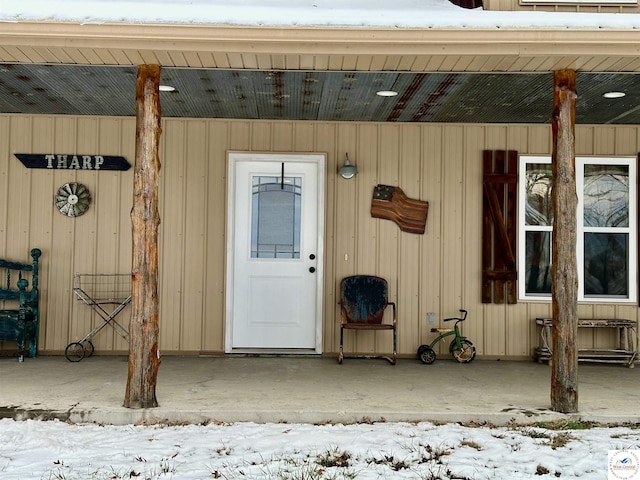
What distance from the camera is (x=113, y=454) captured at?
11.6 feet

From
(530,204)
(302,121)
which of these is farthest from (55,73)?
(530,204)

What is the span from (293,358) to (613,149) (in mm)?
3925

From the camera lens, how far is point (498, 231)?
6.46m

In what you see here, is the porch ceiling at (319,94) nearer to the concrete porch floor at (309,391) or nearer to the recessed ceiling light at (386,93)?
the recessed ceiling light at (386,93)

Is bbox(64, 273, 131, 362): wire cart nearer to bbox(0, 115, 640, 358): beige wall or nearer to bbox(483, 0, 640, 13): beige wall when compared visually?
bbox(0, 115, 640, 358): beige wall

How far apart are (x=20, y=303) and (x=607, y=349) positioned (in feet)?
18.9

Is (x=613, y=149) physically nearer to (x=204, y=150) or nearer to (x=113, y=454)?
(x=204, y=150)

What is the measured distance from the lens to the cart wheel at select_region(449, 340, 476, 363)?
6.24 m

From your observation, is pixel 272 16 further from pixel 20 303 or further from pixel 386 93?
pixel 20 303

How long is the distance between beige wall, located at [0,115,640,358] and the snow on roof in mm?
2289

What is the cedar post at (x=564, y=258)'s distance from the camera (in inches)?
171

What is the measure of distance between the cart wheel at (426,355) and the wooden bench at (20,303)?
3.74 meters

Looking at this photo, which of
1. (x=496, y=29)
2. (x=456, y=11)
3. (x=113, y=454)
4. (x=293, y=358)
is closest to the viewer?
(x=113, y=454)

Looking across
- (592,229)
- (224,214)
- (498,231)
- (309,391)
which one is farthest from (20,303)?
(592,229)
